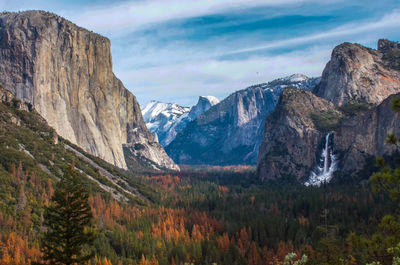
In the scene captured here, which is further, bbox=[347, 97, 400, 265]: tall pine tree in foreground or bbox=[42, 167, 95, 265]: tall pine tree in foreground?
bbox=[42, 167, 95, 265]: tall pine tree in foreground

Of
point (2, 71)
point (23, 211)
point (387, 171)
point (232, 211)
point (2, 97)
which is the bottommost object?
point (232, 211)

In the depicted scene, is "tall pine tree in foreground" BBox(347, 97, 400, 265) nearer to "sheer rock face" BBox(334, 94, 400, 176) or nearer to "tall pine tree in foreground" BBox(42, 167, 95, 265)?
"tall pine tree in foreground" BBox(42, 167, 95, 265)

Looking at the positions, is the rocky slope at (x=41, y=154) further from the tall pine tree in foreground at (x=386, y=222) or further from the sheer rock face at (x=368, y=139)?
the tall pine tree in foreground at (x=386, y=222)

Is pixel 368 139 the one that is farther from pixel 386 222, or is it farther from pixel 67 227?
pixel 386 222

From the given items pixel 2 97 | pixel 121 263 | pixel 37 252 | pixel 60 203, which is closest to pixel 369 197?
pixel 121 263

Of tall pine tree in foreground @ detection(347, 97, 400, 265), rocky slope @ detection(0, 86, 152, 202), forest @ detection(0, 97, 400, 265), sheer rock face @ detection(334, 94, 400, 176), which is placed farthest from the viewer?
sheer rock face @ detection(334, 94, 400, 176)

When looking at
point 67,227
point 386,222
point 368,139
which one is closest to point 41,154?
point 67,227

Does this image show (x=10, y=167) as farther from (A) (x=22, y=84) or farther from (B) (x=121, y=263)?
(A) (x=22, y=84)

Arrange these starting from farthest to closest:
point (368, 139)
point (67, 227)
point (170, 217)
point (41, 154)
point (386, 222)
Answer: point (368, 139), point (41, 154), point (170, 217), point (67, 227), point (386, 222)

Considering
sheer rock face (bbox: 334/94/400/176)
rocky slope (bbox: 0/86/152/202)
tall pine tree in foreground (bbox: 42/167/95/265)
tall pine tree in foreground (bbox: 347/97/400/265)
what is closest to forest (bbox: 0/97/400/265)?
rocky slope (bbox: 0/86/152/202)

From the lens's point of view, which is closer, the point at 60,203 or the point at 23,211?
the point at 60,203

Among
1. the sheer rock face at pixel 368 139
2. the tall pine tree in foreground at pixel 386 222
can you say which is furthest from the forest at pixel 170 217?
the tall pine tree in foreground at pixel 386 222
